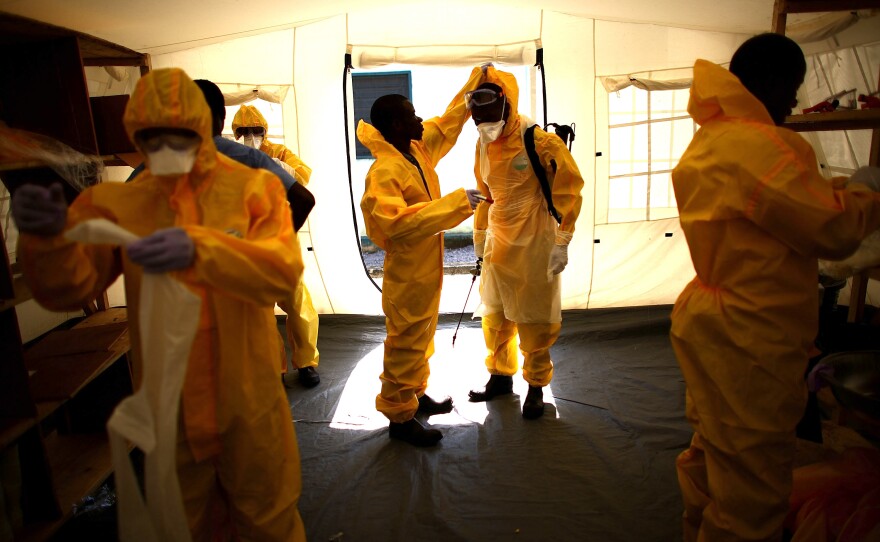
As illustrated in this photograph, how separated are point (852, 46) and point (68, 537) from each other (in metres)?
4.54

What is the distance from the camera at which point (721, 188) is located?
4.21ft

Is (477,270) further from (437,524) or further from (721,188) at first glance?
(721,188)

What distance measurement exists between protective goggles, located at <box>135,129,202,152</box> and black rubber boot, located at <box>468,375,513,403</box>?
2.07 m

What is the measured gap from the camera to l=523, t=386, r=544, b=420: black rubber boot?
260 cm

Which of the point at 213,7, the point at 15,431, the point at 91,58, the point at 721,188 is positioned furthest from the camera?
the point at 213,7

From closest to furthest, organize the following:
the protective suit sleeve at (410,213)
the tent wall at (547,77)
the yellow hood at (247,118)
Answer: the protective suit sleeve at (410,213), the yellow hood at (247,118), the tent wall at (547,77)

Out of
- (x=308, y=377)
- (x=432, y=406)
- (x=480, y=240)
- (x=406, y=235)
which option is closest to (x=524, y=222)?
(x=480, y=240)

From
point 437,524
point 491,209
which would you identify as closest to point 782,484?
point 437,524

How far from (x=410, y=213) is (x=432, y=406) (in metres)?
1.18

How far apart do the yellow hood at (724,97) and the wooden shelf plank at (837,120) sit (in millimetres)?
447

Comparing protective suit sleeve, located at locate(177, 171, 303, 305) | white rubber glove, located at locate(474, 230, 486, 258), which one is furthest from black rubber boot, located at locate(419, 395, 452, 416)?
protective suit sleeve, located at locate(177, 171, 303, 305)

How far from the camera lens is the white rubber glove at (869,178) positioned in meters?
1.32

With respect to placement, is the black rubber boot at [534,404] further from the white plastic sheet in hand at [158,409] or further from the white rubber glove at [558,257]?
the white plastic sheet in hand at [158,409]

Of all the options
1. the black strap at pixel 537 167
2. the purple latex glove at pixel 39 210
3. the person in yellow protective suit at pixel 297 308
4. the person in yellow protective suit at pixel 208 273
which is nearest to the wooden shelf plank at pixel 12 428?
the person in yellow protective suit at pixel 208 273
